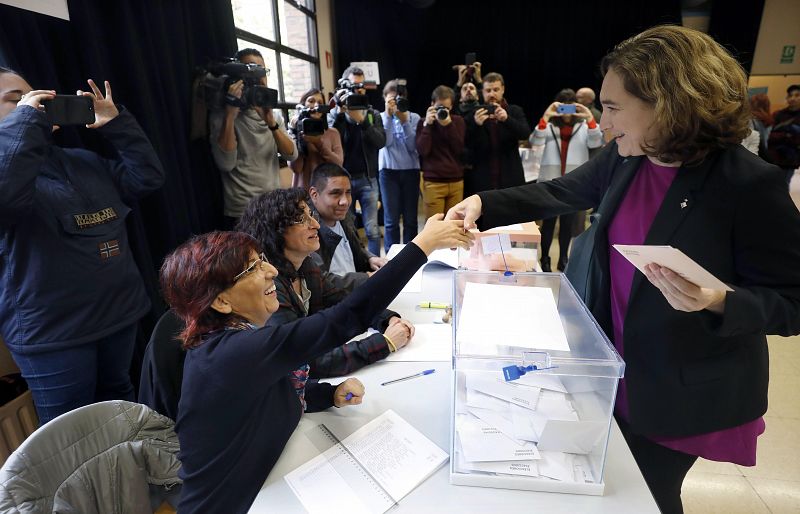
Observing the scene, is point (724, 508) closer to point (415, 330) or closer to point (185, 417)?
point (415, 330)

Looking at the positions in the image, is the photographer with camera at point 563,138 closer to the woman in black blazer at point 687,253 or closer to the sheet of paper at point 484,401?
the woman in black blazer at point 687,253

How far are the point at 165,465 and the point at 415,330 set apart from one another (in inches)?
30.4

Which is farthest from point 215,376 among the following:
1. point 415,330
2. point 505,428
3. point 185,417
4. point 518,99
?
point 518,99

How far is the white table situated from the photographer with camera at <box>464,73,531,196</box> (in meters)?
2.39

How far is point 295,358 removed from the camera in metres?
0.87

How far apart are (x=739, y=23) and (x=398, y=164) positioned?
6.05 metres

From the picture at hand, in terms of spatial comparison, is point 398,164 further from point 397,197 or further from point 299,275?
point 299,275

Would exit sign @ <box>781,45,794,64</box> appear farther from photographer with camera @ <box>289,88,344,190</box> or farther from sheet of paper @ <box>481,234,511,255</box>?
sheet of paper @ <box>481,234,511,255</box>

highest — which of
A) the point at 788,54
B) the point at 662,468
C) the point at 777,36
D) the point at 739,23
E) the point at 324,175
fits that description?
the point at 739,23

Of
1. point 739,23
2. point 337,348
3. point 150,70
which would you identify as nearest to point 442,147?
point 150,70

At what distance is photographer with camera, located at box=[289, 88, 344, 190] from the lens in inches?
109

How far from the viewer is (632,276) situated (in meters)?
0.97

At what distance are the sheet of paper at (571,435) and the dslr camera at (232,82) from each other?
80.6 inches

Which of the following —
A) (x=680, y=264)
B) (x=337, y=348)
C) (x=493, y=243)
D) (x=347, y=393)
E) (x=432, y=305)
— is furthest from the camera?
(x=432, y=305)
